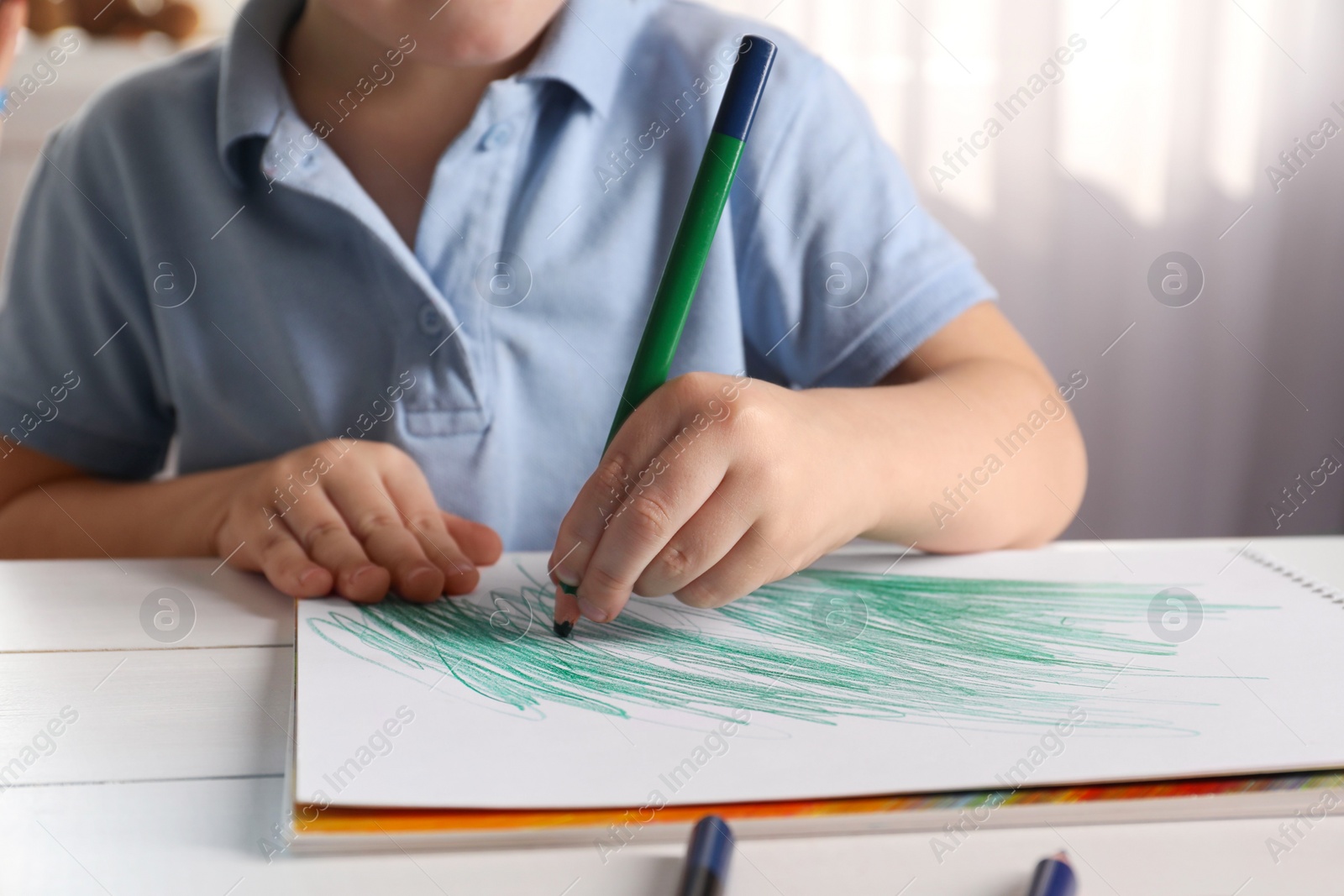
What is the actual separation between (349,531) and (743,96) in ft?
0.76

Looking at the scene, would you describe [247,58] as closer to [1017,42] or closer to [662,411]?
[662,411]

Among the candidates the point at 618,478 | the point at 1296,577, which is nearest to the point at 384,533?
the point at 618,478

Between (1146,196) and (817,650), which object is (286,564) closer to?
(817,650)

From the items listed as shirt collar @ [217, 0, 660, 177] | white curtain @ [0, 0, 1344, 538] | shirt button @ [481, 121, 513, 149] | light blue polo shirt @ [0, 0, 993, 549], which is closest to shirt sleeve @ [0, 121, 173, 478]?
light blue polo shirt @ [0, 0, 993, 549]

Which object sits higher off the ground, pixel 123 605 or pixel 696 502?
pixel 696 502

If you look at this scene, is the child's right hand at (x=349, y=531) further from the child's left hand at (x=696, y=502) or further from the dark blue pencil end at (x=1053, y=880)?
the dark blue pencil end at (x=1053, y=880)

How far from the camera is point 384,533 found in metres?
0.42

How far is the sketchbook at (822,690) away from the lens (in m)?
0.25

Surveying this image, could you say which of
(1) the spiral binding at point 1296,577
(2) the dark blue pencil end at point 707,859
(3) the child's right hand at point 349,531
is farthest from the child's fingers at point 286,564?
(1) the spiral binding at point 1296,577

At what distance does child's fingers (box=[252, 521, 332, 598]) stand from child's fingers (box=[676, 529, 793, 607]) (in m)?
0.14

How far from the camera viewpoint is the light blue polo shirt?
55 centimetres

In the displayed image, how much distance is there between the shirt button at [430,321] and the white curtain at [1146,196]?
0.85 meters

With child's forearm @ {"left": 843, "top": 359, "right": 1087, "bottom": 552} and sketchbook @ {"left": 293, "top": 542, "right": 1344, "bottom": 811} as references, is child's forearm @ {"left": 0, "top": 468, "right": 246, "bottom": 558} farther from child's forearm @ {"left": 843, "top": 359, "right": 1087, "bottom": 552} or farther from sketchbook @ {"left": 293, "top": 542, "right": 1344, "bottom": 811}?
child's forearm @ {"left": 843, "top": 359, "right": 1087, "bottom": 552}

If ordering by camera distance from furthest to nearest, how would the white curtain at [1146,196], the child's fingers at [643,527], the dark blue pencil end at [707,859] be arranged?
the white curtain at [1146,196] < the child's fingers at [643,527] < the dark blue pencil end at [707,859]
